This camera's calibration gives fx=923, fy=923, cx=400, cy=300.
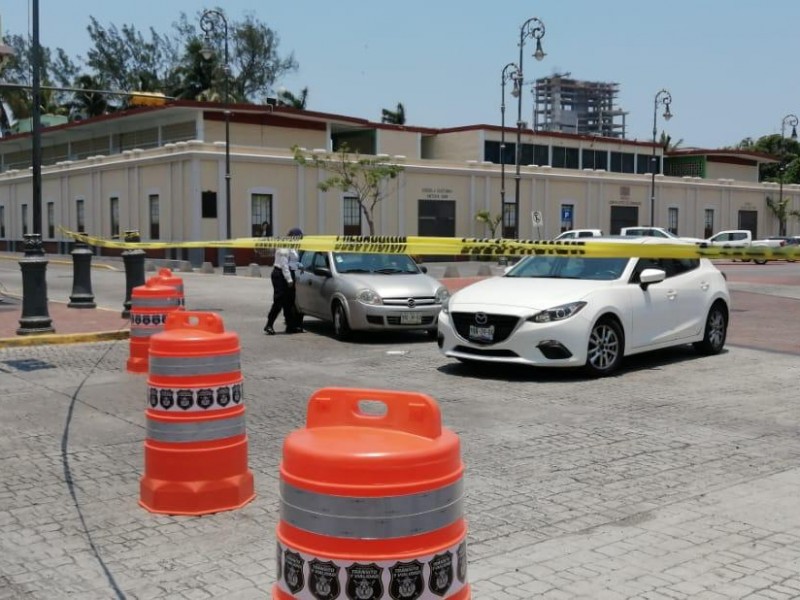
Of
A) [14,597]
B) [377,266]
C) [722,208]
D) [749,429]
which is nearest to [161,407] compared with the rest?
[14,597]

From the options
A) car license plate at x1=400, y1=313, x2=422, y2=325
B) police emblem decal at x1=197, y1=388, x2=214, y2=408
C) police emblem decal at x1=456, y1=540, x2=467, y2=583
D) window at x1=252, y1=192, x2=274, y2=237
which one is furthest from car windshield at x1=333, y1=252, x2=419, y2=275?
window at x1=252, y1=192, x2=274, y2=237

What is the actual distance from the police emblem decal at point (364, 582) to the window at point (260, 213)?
4020cm

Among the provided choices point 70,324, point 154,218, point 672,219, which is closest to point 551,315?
point 70,324

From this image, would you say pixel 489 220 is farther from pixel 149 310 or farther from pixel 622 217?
pixel 149 310

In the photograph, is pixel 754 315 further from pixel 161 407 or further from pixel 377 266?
pixel 161 407

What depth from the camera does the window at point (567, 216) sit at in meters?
53.4

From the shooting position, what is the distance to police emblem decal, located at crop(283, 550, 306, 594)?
2.65 metres

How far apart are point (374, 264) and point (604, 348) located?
535 centimetres

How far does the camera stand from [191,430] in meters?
5.64

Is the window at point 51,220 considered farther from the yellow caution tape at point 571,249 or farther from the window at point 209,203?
the yellow caution tape at point 571,249

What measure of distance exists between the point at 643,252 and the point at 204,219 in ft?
115

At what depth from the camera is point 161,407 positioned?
5.71 meters

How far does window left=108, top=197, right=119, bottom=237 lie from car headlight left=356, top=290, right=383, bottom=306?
3568cm

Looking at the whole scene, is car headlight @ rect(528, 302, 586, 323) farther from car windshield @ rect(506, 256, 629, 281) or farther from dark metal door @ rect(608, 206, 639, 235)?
dark metal door @ rect(608, 206, 639, 235)
